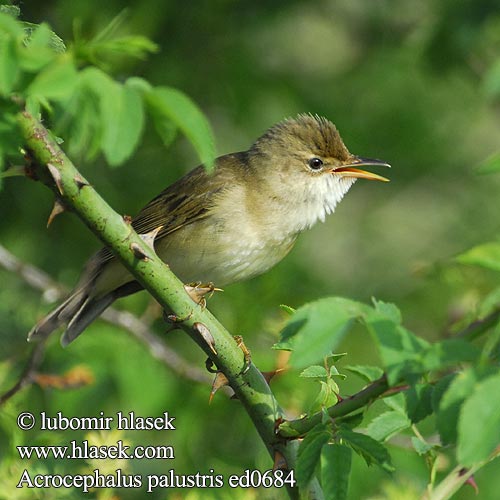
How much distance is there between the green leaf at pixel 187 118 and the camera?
1.67 metres

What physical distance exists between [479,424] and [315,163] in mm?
3098

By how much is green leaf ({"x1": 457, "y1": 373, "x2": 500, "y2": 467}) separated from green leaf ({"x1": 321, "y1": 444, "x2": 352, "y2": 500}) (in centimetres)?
44

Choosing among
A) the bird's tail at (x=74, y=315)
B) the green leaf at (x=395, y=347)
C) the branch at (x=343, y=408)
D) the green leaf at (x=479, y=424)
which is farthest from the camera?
the bird's tail at (x=74, y=315)

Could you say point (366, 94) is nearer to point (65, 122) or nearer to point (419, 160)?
point (419, 160)

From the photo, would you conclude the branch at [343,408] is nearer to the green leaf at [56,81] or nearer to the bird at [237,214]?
the green leaf at [56,81]

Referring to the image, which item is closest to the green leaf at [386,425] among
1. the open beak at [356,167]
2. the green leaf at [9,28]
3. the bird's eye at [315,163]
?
the green leaf at [9,28]

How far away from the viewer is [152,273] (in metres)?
2.05

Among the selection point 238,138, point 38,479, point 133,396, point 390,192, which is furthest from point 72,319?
point 390,192

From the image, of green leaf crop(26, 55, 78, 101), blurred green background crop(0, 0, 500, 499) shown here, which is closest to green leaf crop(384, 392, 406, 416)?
green leaf crop(26, 55, 78, 101)

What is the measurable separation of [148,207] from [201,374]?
86 centimetres

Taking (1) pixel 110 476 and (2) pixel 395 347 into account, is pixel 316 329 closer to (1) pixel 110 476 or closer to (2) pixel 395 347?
(2) pixel 395 347

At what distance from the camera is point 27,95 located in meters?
1.71

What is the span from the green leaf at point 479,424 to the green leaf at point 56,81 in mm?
873

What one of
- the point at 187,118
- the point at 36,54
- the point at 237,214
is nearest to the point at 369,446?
the point at 187,118
